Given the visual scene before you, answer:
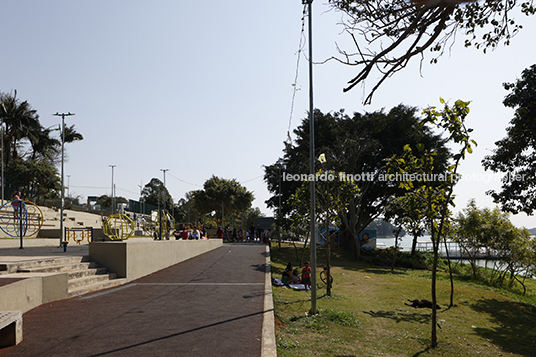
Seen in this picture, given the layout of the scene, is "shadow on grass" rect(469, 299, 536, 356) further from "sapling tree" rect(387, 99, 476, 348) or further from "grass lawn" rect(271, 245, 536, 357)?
"sapling tree" rect(387, 99, 476, 348)

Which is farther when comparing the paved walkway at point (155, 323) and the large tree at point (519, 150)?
the large tree at point (519, 150)

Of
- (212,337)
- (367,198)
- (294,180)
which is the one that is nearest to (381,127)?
(367,198)

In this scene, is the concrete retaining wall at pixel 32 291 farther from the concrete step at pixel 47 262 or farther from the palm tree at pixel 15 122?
the palm tree at pixel 15 122

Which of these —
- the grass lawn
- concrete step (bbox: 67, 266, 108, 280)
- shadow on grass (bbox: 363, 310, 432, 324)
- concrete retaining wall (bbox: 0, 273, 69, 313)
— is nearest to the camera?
concrete retaining wall (bbox: 0, 273, 69, 313)

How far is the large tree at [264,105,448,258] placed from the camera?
3406 cm

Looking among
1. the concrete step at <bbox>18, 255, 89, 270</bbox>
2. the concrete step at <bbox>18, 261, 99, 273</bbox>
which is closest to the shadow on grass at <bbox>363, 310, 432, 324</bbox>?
the concrete step at <bbox>18, 261, 99, 273</bbox>

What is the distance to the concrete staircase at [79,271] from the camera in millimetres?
9555

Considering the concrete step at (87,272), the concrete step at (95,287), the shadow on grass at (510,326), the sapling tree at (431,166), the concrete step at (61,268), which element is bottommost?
the shadow on grass at (510,326)

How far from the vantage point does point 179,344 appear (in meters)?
5.72

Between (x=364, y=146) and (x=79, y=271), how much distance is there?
2733cm

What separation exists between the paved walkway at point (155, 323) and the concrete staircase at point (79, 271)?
0.36 metres

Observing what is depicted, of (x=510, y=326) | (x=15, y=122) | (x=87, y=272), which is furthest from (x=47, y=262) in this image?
(x=15, y=122)

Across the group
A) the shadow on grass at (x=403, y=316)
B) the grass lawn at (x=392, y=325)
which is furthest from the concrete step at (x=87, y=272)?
the shadow on grass at (x=403, y=316)

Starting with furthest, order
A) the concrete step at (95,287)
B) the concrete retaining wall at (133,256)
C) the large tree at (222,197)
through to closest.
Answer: the large tree at (222,197)
the concrete retaining wall at (133,256)
the concrete step at (95,287)
